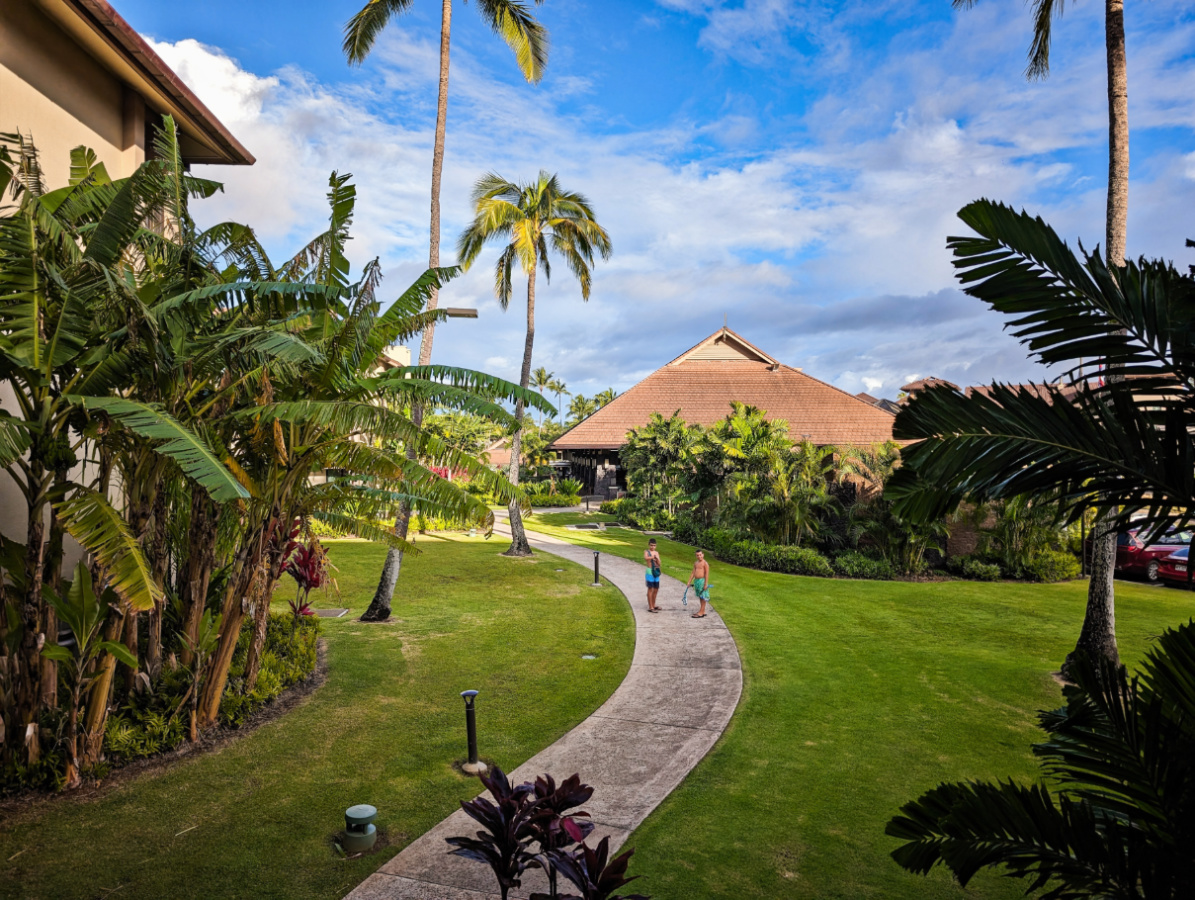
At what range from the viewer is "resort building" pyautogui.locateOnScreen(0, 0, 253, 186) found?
8.39m

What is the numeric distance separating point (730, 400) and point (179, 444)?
103ft

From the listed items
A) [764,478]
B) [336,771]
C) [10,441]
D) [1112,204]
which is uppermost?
[1112,204]

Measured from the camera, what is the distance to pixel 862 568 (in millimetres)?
20219

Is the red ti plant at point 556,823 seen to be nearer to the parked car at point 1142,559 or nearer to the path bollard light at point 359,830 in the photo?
the path bollard light at point 359,830

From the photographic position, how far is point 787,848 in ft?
19.6

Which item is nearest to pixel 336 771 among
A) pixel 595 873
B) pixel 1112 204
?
pixel 595 873

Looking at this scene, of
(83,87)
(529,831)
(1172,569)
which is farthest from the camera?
(1172,569)

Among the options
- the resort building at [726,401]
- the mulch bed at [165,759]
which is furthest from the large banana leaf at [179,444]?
the resort building at [726,401]

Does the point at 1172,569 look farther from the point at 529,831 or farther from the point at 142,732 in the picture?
the point at 142,732

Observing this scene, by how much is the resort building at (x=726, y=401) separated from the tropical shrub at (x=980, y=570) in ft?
35.9

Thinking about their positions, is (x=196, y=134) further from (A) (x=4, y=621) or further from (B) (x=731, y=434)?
(B) (x=731, y=434)

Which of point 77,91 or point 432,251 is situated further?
point 432,251

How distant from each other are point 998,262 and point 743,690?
7775 millimetres

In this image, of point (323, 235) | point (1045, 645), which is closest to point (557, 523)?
point (1045, 645)
